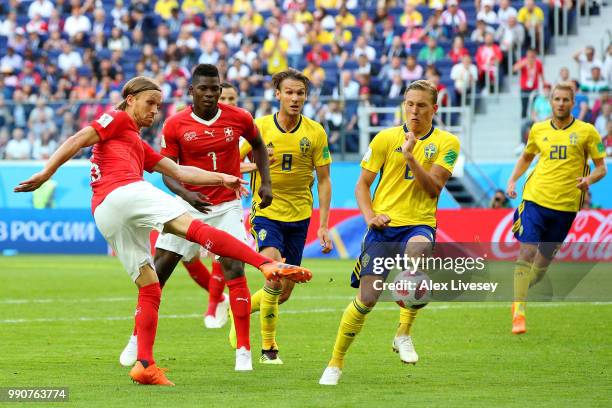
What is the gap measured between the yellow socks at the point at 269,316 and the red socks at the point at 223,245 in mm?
1874

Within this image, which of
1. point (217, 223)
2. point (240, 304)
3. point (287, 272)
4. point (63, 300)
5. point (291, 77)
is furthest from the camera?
point (63, 300)

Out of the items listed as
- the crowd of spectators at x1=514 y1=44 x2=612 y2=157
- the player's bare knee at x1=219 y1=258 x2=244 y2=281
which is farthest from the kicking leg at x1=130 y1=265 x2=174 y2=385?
the crowd of spectators at x1=514 y1=44 x2=612 y2=157

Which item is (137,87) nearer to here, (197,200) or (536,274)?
(197,200)

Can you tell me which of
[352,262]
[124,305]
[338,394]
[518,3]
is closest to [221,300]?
[124,305]

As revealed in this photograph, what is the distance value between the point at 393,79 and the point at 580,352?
630 inches

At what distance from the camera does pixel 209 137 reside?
389 inches

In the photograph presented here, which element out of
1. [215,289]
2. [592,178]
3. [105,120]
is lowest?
[215,289]

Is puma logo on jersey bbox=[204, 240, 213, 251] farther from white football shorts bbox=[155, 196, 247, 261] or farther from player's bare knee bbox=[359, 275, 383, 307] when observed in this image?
white football shorts bbox=[155, 196, 247, 261]

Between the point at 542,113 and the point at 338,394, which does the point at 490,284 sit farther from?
the point at 542,113

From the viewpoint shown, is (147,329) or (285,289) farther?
(285,289)

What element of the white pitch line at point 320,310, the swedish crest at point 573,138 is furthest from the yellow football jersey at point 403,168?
the white pitch line at point 320,310

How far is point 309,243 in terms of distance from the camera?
23969mm

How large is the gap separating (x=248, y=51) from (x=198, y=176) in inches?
807

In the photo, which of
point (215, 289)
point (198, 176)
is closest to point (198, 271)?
point (215, 289)
